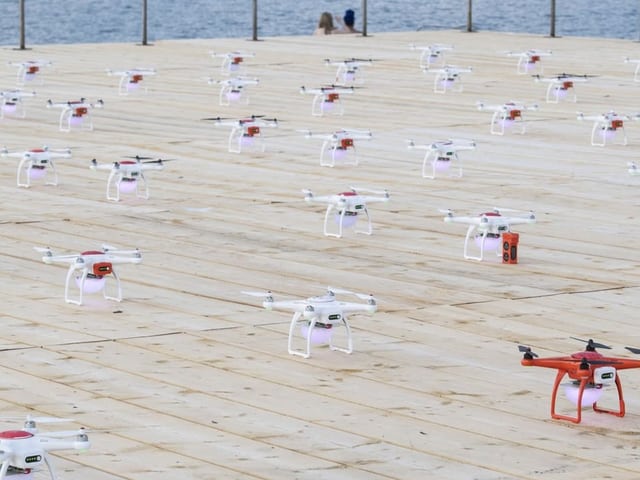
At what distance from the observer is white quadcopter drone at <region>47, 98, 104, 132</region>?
28.8m

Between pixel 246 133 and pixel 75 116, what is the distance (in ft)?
12.4

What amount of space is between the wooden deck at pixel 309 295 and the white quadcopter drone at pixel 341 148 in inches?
11.2

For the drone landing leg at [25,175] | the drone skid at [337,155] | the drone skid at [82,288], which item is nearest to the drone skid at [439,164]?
the drone skid at [337,155]

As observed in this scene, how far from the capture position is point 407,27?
97.9 metres

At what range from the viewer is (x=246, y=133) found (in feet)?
88.2

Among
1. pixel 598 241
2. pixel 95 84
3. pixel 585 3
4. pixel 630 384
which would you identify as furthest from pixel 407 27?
pixel 630 384

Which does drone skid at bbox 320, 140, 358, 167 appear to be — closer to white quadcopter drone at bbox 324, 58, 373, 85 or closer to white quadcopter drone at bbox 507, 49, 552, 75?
white quadcopter drone at bbox 324, 58, 373, 85

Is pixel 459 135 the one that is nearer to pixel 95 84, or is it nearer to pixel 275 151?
pixel 275 151

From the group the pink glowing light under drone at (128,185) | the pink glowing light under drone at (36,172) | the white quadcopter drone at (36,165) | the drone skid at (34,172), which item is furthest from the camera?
the pink glowing light under drone at (36,172)

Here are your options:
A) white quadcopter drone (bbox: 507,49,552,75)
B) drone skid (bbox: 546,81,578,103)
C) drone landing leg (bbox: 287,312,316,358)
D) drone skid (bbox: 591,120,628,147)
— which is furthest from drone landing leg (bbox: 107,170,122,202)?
white quadcopter drone (bbox: 507,49,552,75)

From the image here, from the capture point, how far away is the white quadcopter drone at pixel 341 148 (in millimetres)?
25172

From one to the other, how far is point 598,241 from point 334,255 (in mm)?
3160

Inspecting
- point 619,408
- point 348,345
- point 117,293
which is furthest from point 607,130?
point 619,408

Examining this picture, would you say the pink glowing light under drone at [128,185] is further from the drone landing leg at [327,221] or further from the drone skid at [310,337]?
the drone skid at [310,337]
